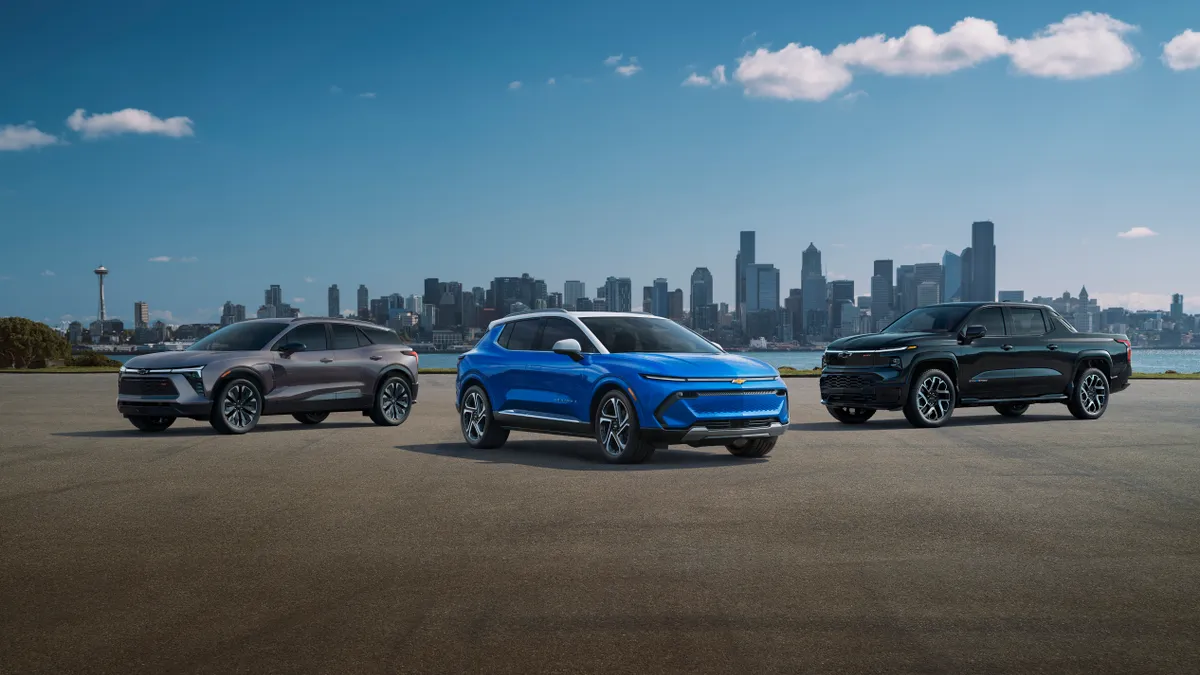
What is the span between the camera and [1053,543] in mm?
7512

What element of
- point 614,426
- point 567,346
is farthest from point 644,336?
point 614,426

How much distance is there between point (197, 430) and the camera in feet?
55.8

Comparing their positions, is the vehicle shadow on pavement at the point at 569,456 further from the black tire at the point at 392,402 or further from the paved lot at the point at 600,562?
the black tire at the point at 392,402

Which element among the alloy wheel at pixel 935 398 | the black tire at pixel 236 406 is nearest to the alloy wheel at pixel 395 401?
the black tire at pixel 236 406

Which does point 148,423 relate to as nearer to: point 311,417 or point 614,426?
point 311,417

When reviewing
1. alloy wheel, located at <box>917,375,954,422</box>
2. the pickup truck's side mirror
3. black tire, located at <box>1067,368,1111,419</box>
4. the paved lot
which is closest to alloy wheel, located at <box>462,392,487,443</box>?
the paved lot

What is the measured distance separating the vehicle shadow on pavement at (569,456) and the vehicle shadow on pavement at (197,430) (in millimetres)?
3663

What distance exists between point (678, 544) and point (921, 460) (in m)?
5.80

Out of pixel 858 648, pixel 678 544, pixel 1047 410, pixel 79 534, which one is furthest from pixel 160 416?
pixel 1047 410

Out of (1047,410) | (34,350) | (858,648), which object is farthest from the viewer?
(34,350)

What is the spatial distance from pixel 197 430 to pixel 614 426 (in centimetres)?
804

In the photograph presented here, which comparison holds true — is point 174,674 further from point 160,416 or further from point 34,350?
point 34,350

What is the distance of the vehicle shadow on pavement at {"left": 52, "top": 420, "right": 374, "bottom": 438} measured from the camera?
16047 millimetres

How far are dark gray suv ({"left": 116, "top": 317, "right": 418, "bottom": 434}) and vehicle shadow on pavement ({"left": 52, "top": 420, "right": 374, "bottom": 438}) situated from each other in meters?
0.26
